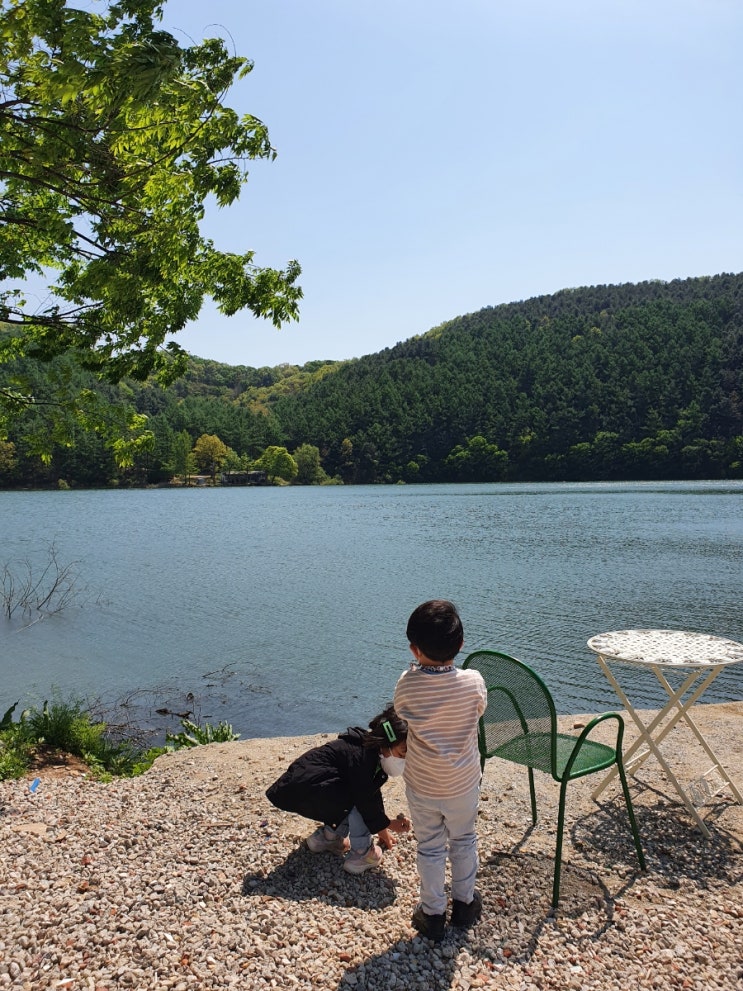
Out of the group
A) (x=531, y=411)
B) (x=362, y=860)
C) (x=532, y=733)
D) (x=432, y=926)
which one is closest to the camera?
(x=432, y=926)

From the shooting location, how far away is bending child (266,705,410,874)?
4164mm

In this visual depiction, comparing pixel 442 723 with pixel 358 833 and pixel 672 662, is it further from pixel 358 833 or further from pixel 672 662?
pixel 672 662

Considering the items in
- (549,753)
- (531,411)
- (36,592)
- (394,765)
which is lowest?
(36,592)

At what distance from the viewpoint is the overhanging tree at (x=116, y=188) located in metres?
4.54

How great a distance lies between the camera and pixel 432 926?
11.3 ft

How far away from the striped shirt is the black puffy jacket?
648 mm

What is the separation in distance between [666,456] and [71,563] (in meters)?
108

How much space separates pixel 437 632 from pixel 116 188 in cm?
537

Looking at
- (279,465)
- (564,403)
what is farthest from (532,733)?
(564,403)

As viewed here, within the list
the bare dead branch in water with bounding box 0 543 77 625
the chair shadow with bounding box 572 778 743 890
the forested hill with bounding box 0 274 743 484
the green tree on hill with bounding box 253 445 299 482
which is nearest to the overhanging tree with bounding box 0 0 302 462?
the chair shadow with bounding box 572 778 743 890

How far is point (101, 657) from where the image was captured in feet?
50.1

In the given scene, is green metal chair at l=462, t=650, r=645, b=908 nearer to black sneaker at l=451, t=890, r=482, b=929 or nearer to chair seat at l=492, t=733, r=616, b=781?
chair seat at l=492, t=733, r=616, b=781

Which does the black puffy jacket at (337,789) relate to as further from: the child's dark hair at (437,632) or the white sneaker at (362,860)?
the child's dark hair at (437,632)

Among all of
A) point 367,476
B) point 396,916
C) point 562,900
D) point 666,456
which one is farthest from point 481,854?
point 367,476
